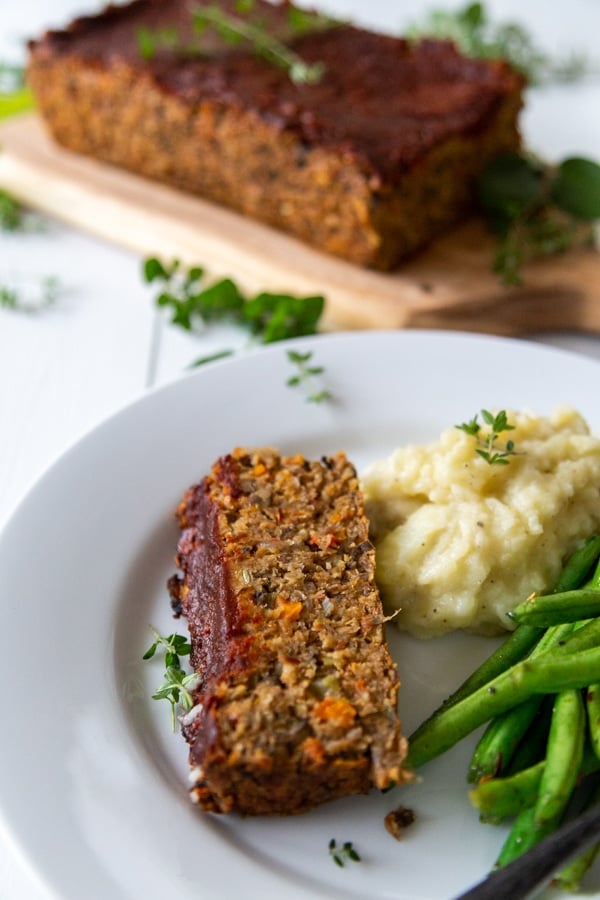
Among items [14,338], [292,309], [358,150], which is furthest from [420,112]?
[14,338]

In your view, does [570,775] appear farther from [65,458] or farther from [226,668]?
[65,458]

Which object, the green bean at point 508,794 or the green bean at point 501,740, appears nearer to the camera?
the green bean at point 508,794

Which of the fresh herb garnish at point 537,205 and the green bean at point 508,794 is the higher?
the fresh herb garnish at point 537,205

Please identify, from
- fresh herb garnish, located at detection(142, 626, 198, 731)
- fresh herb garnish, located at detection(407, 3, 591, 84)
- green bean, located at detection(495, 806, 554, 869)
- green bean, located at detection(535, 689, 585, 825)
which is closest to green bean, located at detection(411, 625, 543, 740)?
green bean, located at detection(535, 689, 585, 825)

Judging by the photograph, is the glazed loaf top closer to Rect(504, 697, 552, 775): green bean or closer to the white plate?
the white plate

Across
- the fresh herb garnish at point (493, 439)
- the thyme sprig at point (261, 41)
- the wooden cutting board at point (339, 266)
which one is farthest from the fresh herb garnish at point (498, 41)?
the fresh herb garnish at point (493, 439)

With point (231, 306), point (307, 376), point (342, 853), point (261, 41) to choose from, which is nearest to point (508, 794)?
point (342, 853)

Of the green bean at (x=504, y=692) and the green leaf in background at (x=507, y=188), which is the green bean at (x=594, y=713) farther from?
the green leaf in background at (x=507, y=188)
